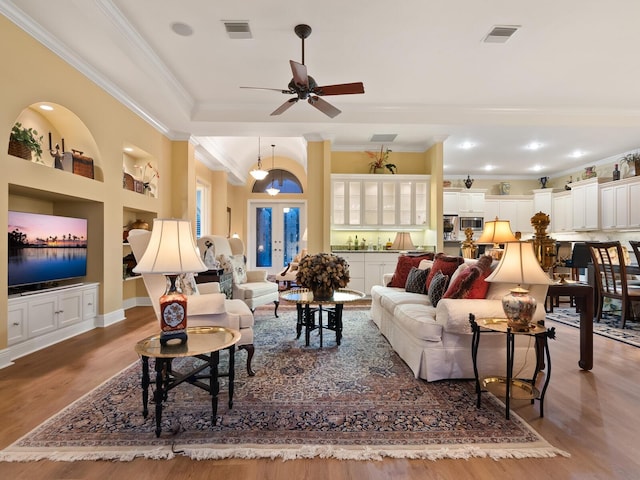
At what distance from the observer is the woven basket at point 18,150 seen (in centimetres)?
309

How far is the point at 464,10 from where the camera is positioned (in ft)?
10.3

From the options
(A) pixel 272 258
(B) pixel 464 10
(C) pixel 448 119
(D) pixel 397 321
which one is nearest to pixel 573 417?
(D) pixel 397 321

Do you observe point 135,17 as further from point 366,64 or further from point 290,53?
point 366,64

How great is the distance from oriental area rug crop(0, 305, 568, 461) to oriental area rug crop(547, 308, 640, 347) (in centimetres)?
258

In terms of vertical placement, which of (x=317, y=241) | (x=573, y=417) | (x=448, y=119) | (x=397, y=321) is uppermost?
(x=448, y=119)

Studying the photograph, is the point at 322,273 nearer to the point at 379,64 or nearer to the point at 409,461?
the point at 409,461

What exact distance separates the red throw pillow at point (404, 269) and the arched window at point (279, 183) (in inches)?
255

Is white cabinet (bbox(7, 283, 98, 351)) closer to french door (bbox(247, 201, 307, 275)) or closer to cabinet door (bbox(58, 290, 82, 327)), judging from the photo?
cabinet door (bbox(58, 290, 82, 327))

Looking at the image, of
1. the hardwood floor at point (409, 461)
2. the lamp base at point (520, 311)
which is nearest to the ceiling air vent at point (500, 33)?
the lamp base at point (520, 311)

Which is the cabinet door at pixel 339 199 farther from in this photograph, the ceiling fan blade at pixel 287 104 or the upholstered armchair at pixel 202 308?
the upholstered armchair at pixel 202 308

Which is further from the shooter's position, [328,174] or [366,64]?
[328,174]

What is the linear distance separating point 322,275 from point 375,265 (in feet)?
10.2

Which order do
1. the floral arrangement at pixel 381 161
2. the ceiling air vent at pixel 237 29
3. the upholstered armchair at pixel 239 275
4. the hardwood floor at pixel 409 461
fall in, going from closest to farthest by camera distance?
the hardwood floor at pixel 409 461 → the ceiling air vent at pixel 237 29 → the upholstered armchair at pixel 239 275 → the floral arrangement at pixel 381 161

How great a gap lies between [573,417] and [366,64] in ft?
13.0
